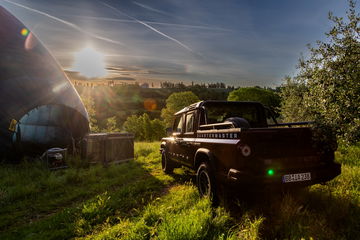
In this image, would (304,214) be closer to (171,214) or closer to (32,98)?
(171,214)

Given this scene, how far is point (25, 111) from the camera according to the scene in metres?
9.57

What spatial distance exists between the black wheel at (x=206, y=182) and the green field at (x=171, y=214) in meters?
0.19

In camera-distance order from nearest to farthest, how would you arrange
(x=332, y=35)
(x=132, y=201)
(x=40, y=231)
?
(x=40, y=231), (x=132, y=201), (x=332, y=35)

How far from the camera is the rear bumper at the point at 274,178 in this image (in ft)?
11.2

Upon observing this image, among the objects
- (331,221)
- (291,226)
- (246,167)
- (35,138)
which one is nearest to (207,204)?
(246,167)

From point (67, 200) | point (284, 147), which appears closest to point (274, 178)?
point (284, 147)

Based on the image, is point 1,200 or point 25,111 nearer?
point 1,200

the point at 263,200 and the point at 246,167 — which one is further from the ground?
the point at 246,167

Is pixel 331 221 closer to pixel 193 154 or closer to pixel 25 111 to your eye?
pixel 193 154

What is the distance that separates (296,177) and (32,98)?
1090cm

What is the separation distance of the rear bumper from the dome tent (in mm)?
9788

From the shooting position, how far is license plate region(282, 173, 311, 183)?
3.54 metres

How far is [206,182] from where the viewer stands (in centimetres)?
466

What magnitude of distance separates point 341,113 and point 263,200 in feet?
10.5
